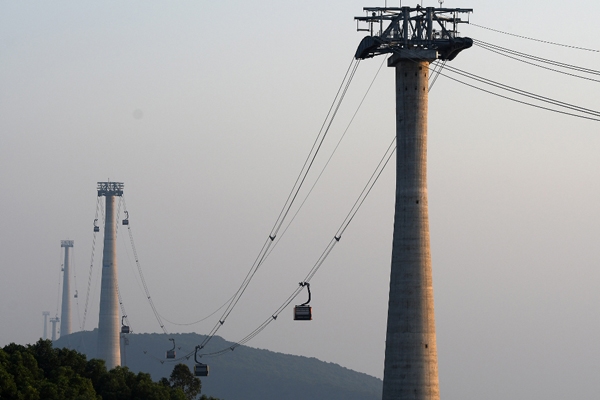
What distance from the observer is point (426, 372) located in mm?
70750

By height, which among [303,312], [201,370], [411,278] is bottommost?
[201,370]

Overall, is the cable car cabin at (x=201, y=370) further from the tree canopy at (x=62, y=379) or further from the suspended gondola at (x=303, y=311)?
the suspended gondola at (x=303, y=311)

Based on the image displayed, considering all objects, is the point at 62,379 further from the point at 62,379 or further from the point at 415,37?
the point at 415,37

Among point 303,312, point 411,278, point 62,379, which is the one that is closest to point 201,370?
point 62,379

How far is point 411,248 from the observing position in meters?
71.1

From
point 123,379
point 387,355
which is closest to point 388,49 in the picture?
point 387,355

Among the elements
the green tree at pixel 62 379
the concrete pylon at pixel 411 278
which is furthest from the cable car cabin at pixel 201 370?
the concrete pylon at pixel 411 278

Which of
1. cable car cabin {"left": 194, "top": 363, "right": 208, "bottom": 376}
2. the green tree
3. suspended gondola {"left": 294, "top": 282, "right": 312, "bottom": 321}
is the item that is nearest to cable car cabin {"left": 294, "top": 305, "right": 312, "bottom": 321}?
suspended gondola {"left": 294, "top": 282, "right": 312, "bottom": 321}

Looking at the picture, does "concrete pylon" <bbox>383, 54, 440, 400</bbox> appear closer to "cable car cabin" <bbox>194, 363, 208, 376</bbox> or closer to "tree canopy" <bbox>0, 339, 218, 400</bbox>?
"tree canopy" <bbox>0, 339, 218, 400</bbox>

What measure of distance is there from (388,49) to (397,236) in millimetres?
13483

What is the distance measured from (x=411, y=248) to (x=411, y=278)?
2040 millimetres

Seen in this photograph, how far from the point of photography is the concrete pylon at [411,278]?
70.7m

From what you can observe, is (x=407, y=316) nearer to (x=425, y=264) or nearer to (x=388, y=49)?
(x=425, y=264)

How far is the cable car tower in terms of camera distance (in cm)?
7075
